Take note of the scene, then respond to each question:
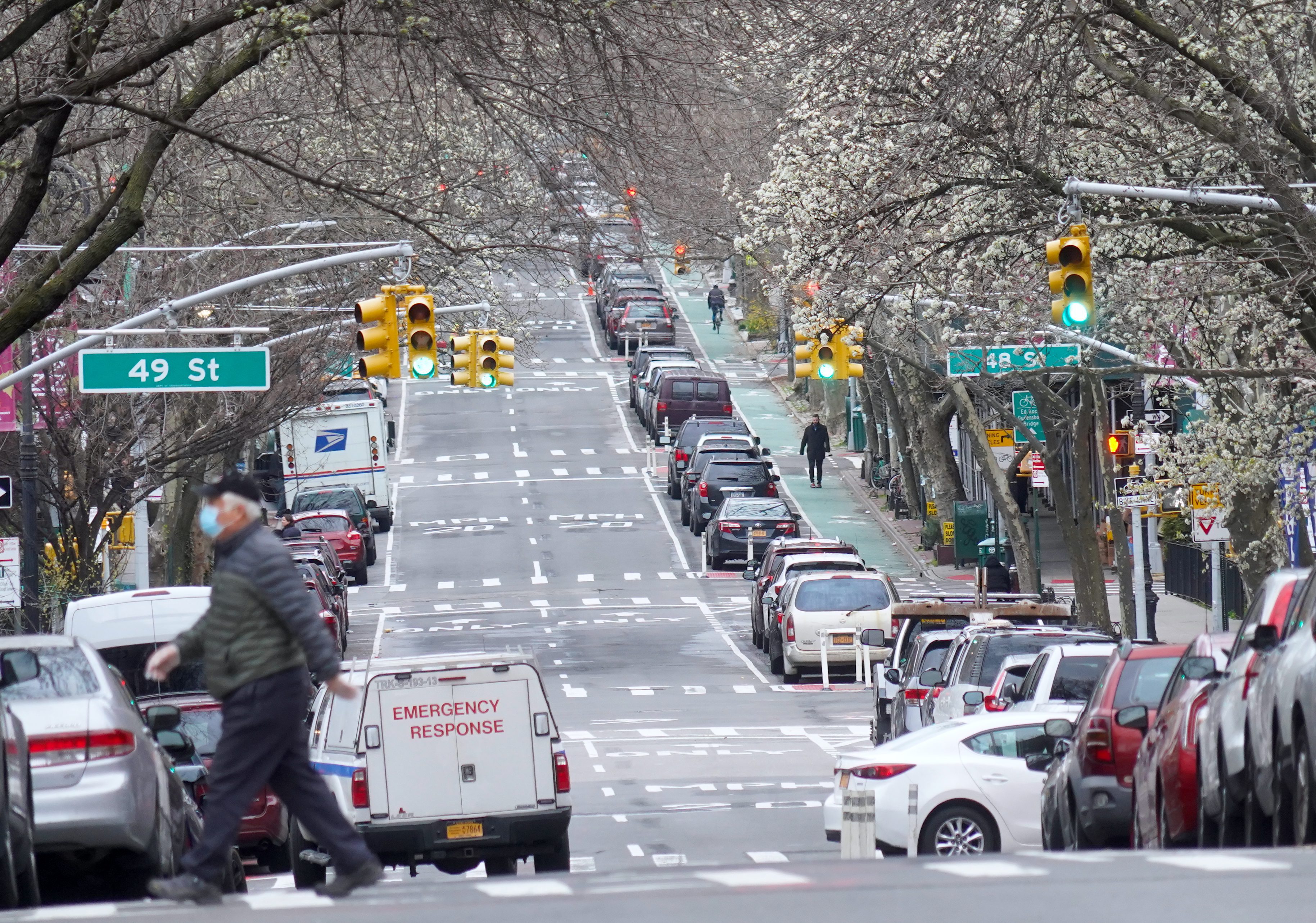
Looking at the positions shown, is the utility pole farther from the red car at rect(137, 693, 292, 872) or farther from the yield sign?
the yield sign

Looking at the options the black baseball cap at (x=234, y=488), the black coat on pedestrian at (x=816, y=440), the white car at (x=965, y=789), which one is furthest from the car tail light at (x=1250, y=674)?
the black coat on pedestrian at (x=816, y=440)

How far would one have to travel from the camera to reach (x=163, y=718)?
11445 millimetres

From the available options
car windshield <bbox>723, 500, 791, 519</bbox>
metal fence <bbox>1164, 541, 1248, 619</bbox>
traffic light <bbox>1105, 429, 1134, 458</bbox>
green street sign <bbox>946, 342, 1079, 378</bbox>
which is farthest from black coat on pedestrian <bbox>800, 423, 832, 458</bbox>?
green street sign <bbox>946, 342, 1079, 378</bbox>

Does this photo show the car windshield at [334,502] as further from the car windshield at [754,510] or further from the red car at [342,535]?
the car windshield at [754,510]

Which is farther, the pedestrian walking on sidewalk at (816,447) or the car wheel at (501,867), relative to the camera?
the pedestrian walking on sidewalk at (816,447)

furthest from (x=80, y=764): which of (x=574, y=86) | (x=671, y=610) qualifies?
(x=671, y=610)

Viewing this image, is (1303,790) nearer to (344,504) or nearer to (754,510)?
(754,510)

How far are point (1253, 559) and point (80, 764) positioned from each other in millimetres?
19530

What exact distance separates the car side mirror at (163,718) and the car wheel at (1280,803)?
574 centimetres

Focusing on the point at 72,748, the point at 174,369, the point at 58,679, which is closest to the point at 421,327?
the point at 174,369

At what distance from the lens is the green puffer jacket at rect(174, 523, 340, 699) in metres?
7.82

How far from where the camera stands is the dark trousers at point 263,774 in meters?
7.89

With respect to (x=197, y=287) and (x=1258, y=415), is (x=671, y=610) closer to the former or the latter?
(x=197, y=287)

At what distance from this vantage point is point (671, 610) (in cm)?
4084
